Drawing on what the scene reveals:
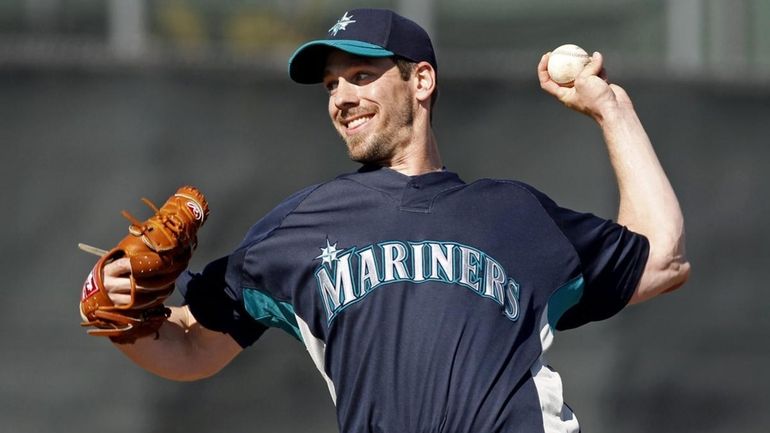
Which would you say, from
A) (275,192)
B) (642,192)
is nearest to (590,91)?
(642,192)

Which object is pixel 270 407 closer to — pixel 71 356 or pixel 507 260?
pixel 71 356

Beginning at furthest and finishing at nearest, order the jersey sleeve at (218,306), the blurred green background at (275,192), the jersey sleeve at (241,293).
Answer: the blurred green background at (275,192)
the jersey sleeve at (218,306)
the jersey sleeve at (241,293)

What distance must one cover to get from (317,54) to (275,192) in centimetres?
156

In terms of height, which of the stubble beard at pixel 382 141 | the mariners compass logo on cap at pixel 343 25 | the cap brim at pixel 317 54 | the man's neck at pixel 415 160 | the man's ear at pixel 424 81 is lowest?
the man's neck at pixel 415 160

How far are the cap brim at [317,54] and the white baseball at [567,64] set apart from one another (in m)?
0.40

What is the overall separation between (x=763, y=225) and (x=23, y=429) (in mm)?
2753

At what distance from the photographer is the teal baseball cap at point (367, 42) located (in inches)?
118

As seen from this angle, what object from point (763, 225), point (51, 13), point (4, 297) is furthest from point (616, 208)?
point (51, 13)

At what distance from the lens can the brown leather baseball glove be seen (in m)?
2.85

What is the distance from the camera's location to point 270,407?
4.53m

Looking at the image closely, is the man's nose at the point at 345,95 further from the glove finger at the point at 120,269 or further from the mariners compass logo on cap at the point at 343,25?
the glove finger at the point at 120,269

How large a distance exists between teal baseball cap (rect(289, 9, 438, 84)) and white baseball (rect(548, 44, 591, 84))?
0.97 ft

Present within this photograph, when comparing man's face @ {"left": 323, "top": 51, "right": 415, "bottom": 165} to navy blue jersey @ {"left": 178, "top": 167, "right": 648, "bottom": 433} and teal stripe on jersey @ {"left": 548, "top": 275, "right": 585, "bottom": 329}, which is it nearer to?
navy blue jersey @ {"left": 178, "top": 167, "right": 648, "bottom": 433}

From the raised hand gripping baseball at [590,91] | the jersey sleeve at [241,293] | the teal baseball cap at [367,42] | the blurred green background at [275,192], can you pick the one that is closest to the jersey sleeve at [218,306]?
the jersey sleeve at [241,293]
